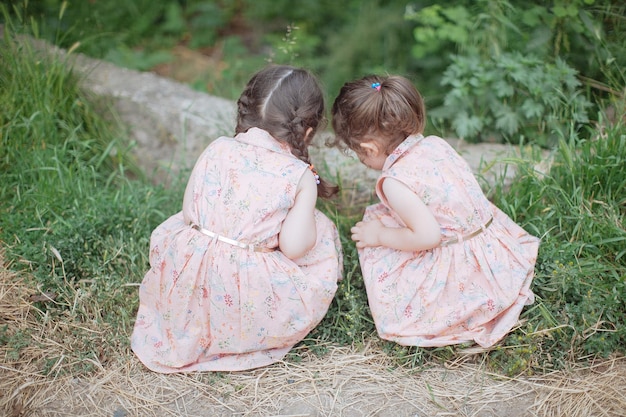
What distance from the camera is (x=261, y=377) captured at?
7.93 feet

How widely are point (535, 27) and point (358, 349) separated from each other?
2194mm

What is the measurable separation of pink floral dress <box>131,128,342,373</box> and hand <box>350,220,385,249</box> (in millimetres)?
163

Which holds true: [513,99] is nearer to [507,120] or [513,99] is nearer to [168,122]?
[507,120]

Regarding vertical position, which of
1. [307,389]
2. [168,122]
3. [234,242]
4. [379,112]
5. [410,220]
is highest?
[379,112]

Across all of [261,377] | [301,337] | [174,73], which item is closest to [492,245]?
[301,337]

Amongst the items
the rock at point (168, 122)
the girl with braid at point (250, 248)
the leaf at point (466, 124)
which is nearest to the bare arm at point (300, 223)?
the girl with braid at point (250, 248)

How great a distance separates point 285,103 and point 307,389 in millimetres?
1075

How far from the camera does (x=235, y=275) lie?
7.70 ft

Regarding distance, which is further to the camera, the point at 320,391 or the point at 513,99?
the point at 513,99

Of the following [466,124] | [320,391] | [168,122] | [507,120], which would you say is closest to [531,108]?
[507,120]

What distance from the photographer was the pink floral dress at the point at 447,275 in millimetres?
2381

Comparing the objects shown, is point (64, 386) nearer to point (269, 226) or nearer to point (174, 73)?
point (269, 226)

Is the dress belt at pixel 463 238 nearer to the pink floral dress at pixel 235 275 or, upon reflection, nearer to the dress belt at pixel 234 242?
the pink floral dress at pixel 235 275

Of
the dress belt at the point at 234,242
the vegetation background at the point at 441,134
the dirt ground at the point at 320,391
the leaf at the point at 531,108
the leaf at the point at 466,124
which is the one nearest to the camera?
the dirt ground at the point at 320,391
